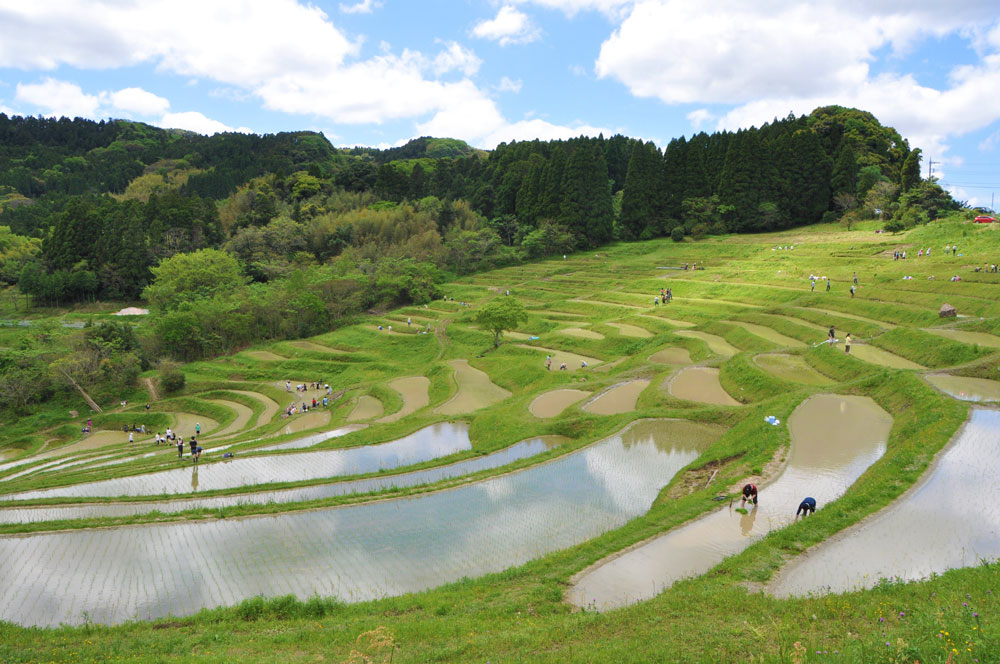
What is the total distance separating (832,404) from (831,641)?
13.6 metres

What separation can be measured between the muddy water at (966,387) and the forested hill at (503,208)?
33.8m

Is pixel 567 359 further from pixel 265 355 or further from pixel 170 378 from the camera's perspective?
Result: pixel 170 378

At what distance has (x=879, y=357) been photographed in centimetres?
2319

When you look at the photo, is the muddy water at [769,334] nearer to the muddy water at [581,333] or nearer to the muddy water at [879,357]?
the muddy water at [879,357]

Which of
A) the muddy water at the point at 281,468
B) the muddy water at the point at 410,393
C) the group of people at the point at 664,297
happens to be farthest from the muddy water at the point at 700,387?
the group of people at the point at 664,297

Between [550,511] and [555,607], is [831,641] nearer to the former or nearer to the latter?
[555,607]

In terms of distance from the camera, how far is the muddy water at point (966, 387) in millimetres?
17578

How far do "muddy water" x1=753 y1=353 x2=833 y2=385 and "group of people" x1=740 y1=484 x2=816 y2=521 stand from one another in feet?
35.2

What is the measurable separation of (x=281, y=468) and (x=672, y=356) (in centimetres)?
1922

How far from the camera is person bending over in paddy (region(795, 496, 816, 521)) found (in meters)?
11.9

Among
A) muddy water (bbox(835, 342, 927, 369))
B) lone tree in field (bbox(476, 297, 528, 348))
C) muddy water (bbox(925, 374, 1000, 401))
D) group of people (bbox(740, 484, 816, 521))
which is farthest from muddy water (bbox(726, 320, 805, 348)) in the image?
group of people (bbox(740, 484, 816, 521))

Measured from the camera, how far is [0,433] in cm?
3272

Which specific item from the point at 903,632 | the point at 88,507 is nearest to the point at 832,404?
the point at 903,632

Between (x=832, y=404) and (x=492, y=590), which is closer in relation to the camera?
(x=492, y=590)
